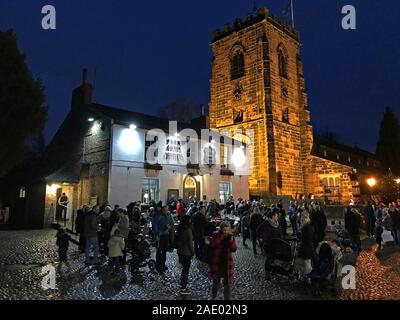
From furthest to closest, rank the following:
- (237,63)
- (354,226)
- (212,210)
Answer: (237,63), (212,210), (354,226)

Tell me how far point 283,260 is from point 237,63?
29345mm

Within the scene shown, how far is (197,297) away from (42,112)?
21131 mm

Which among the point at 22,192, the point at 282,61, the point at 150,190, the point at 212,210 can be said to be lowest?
the point at 212,210

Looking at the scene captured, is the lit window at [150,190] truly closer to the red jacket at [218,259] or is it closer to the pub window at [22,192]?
the pub window at [22,192]

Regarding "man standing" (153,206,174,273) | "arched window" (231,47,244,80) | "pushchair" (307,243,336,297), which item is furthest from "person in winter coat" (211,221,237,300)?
"arched window" (231,47,244,80)

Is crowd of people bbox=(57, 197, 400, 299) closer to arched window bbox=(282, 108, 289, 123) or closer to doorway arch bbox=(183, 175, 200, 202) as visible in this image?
doorway arch bbox=(183, 175, 200, 202)

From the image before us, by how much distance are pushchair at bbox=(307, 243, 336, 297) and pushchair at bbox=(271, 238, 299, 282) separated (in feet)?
2.30

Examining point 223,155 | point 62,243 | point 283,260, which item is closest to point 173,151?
point 223,155

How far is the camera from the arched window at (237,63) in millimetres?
33719

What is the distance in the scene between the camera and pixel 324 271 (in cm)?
730

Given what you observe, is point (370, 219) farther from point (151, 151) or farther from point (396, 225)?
point (151, 151)

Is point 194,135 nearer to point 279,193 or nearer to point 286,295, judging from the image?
point 279,193

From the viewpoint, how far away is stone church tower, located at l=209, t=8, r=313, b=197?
30.3 m

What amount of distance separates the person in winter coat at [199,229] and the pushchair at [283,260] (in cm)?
321
